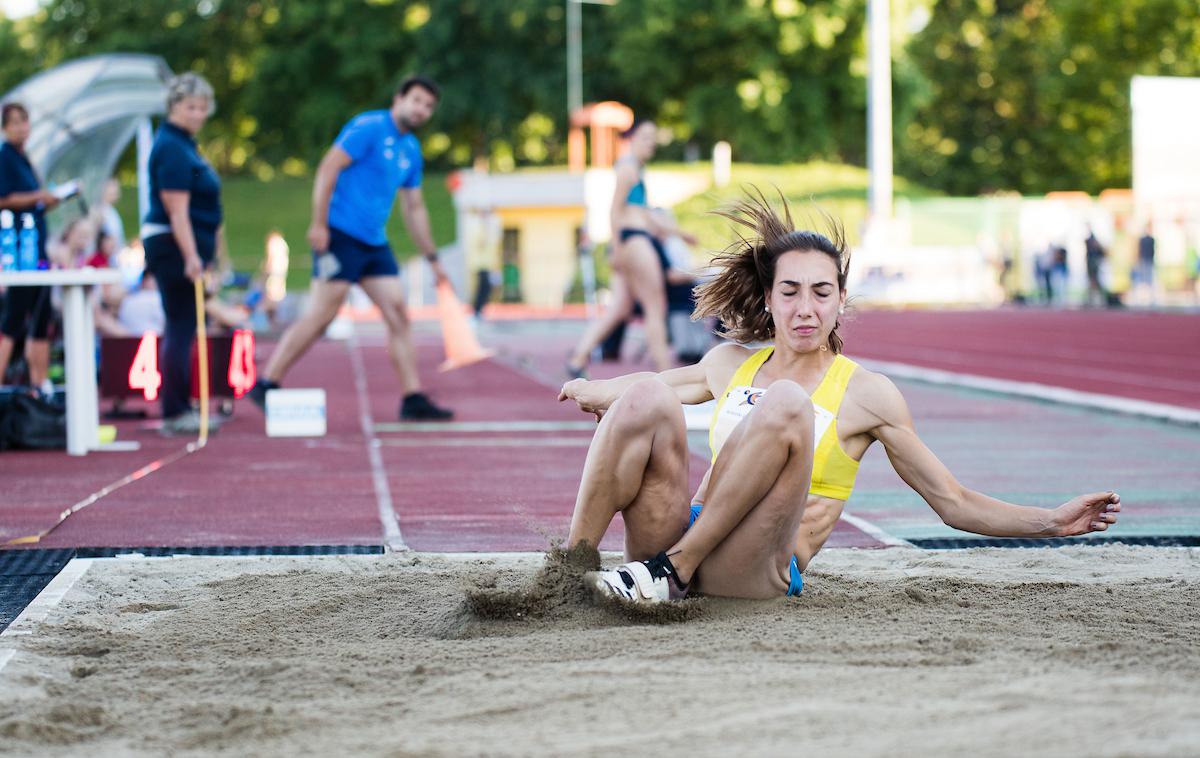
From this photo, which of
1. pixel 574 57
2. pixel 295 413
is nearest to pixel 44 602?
pixel 295 413

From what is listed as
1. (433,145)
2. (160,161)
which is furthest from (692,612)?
(433,145)

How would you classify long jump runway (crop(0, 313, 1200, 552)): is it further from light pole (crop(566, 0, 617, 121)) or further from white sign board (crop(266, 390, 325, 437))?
light pole (crop(566, 0, 617, 121))

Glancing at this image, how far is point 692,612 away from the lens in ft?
13.7

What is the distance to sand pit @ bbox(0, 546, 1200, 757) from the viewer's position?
119 inches

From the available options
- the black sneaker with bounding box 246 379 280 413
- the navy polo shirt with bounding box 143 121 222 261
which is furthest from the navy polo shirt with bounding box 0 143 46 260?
the black sneaker with bounding box 246 379 280 413

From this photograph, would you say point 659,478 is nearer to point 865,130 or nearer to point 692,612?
point 692,612

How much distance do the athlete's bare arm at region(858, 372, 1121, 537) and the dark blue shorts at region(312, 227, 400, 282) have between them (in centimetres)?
615

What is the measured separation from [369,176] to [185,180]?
128 centimetres

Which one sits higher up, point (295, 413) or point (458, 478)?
point (295, 413)

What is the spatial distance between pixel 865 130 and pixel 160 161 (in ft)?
139

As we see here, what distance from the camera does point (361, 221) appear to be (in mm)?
10031

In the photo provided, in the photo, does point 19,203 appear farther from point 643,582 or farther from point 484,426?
point 643,582

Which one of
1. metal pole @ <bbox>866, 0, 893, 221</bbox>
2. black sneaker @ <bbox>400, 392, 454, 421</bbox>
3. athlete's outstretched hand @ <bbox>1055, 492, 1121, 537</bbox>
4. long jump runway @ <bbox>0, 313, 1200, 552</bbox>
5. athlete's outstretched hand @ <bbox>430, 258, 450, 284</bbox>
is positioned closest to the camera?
athlete's outstretched hand @ <bbox>1055, 492, 1121, 537</bbox>

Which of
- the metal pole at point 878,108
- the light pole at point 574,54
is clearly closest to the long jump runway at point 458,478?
the metal pole at point 878,108
